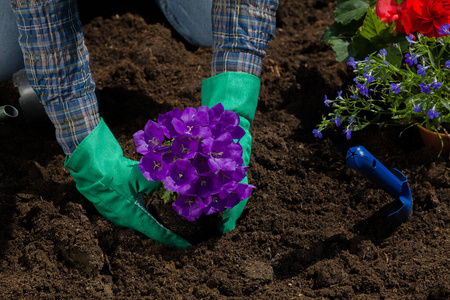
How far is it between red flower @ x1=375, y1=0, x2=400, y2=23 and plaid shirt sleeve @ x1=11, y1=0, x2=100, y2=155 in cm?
115

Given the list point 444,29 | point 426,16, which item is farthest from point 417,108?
point 426,16

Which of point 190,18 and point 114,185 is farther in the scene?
point 190,18

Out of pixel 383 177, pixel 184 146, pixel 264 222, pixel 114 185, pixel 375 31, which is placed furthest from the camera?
pixel 375 31

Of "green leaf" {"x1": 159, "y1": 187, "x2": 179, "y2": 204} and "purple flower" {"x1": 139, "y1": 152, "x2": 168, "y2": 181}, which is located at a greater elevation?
"purple flower" {"x1": 139, "y1": 152, "x2": 168, "y2": 181}

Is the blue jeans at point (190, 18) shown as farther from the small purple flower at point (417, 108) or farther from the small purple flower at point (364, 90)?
the small purple flower at point (417, 108)

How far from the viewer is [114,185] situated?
1785 mm

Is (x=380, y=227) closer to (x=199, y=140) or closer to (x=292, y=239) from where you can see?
(x=292, y=239)

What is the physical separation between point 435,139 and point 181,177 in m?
1.02

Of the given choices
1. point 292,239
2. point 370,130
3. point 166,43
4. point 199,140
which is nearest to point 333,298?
point 292,239

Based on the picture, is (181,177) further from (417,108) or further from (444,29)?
(444,29)

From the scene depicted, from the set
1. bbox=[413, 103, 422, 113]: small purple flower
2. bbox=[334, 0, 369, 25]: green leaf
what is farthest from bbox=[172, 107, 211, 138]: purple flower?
bbox=[334, 0, 369, 25]: green leaf

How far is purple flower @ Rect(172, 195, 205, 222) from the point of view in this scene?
1.61 meters

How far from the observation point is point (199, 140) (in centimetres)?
156

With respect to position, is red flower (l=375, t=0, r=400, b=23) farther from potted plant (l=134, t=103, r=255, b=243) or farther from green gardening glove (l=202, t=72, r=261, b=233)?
potted plant (l=134, t=103, r=255, b=243)
